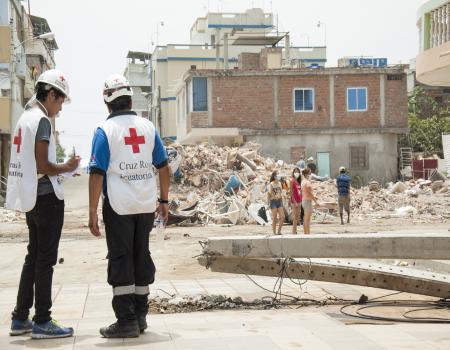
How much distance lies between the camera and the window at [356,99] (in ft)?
155

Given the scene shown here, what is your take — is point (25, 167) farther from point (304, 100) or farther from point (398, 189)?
point (304, 100)

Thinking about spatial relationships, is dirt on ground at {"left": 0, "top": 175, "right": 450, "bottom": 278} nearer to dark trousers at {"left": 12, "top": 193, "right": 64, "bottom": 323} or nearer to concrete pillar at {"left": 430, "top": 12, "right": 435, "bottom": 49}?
concrete pillar at {"left": 430, "top": 12, "right": 435, "bottom": 49}

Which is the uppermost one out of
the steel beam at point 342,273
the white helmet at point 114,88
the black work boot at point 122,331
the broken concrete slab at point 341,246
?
the white helmet at point 114,88

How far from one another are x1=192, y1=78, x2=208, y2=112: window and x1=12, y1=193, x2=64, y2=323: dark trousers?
1612 inches

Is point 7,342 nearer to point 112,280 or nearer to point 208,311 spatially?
point 112,280

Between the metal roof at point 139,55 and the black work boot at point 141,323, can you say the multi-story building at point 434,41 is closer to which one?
the black work boot at point 141,323

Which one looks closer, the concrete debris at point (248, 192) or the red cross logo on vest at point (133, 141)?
the red cross logo on vest at point (133, 141)

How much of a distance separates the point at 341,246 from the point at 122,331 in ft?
8.52

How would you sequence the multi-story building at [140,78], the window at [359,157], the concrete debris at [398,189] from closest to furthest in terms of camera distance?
1. the concrete debris at [398,189]
2. the window at [359,157]
3. the multi-story building at [140,78]

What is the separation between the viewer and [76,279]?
11070 mm

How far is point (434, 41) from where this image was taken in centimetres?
1622

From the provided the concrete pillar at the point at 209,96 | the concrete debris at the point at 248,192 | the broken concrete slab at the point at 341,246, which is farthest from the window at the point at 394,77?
the broken concrete slab at the point at 341,246

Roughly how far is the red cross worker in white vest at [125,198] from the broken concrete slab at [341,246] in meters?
1.62

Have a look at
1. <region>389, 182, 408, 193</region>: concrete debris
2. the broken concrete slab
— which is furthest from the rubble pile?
the broken concrete slab
